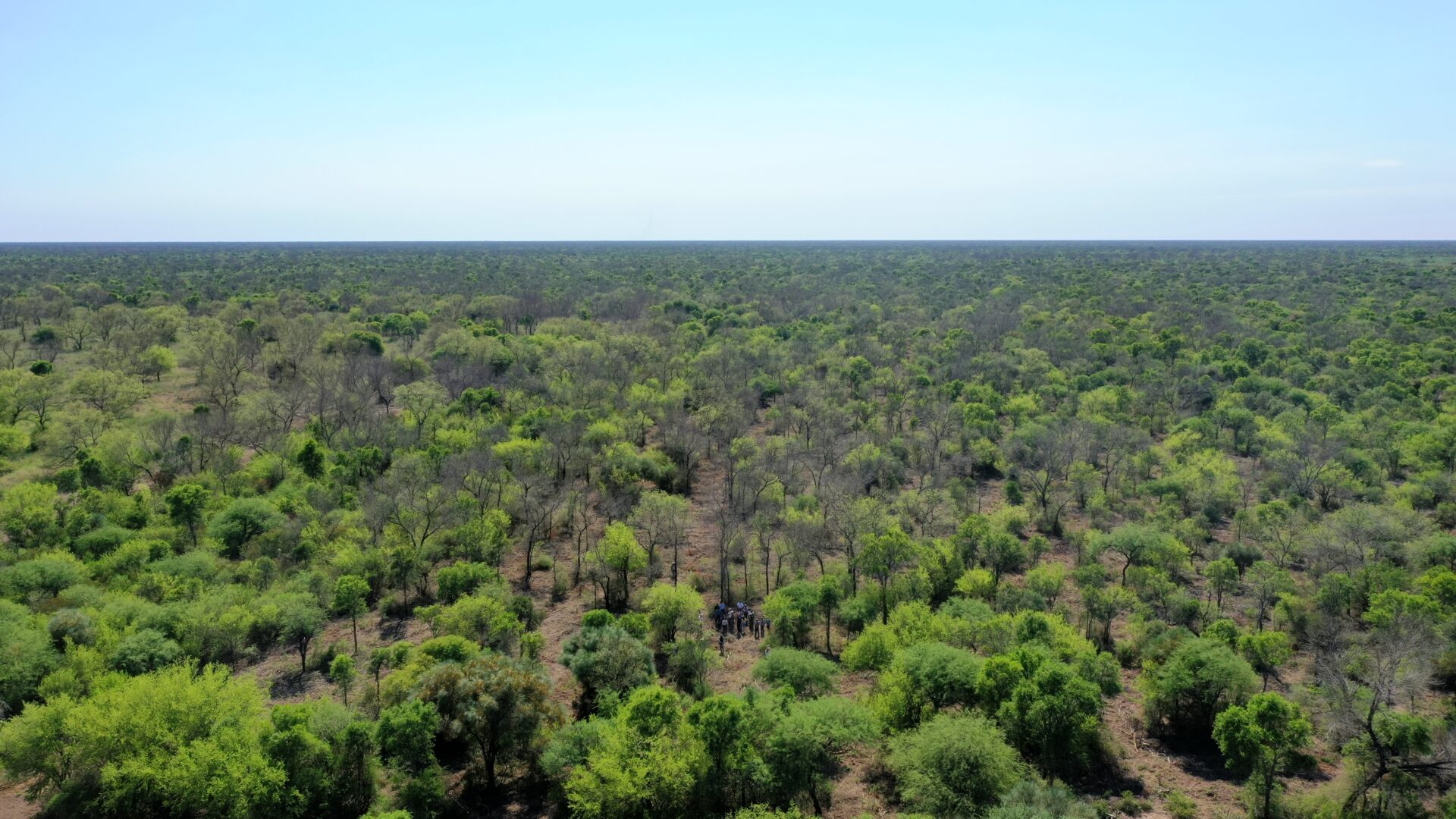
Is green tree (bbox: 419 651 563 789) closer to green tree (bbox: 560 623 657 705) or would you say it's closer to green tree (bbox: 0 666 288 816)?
green tree (bbox: 560 623 657 705)

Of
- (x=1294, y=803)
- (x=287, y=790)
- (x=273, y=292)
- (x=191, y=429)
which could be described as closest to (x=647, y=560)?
(x=287, y=790)

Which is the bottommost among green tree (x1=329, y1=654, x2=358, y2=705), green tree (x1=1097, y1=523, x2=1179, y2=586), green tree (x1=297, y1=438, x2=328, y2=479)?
green tree (x1=329, y1=654, x2=358, y2=705)

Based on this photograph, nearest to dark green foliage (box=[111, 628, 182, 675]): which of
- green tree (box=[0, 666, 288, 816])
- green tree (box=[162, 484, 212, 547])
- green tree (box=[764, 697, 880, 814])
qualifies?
green tree (box=[0, 666, 288, 816])

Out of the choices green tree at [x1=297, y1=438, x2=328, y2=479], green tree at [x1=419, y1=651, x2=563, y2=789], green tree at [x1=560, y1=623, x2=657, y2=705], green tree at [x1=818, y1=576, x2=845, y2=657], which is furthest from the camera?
green tree at [x1=297, y1=438, x2=328, y2=479]

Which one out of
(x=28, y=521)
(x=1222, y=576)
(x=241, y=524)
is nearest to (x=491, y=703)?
(x=241, y=524)

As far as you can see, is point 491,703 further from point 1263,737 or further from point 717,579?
point 1263,737

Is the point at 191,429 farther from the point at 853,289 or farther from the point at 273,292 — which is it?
the point at 853,289
